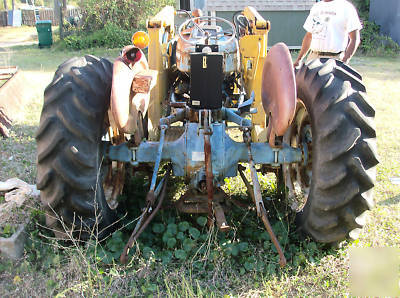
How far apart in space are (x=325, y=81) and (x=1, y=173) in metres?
3.62

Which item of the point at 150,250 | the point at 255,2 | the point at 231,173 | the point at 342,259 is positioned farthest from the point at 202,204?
the point at 255,2

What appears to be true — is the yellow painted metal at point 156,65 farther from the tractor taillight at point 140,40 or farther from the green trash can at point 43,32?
the green trash can at point 43,32

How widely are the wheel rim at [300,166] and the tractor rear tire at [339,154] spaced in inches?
12.2

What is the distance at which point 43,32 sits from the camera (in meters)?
16.3

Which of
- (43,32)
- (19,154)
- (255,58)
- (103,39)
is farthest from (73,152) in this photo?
(43,32)

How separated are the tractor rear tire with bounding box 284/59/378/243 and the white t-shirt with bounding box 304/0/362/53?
2125 mm

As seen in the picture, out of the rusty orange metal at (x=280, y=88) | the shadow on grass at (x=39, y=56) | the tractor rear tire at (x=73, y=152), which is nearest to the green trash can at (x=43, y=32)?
the shadow on grass at (x=39, y=56)

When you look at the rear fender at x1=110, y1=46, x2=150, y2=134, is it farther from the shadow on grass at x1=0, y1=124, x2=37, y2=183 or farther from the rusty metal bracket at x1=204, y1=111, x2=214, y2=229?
the shadow on grass at x1=0, y1=124, x2=37, y2=183

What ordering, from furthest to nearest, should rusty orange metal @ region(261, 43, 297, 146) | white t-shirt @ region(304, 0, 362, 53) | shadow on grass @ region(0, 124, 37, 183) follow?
1. white t-shirt @ region(304, 0, 362, 53)
2. shadow on grass @ region(0, 124, 37, 183)
3. rusty orange metal @ region(261, 43, 297, 146)

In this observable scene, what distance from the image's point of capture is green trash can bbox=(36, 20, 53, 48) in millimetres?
16219

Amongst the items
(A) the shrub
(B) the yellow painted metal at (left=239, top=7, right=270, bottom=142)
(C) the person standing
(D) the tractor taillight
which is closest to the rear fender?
(D) the tractor taillight

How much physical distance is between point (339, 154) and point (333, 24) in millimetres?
2785

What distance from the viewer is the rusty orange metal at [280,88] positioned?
2838 millimetres

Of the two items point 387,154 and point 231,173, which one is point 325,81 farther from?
point 387,154
